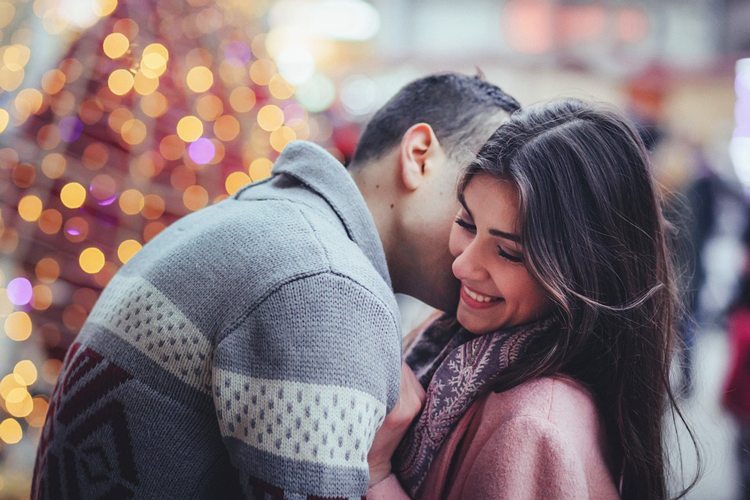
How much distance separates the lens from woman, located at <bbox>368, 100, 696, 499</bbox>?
3.66ft

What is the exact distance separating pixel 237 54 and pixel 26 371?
115 cm

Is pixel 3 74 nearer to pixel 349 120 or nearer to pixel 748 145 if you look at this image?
pixel 349 120

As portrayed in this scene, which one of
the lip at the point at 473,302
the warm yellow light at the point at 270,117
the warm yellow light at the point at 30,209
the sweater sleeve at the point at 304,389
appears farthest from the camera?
the warm yellow light at the point at 270,117

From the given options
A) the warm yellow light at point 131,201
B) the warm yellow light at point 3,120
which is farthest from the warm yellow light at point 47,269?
the warm yellow light at point 3,120

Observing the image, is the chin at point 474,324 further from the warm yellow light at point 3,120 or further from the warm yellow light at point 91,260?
the warm yellow light at point 3,120

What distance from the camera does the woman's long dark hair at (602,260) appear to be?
1.13 m

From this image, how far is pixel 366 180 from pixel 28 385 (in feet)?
4.02

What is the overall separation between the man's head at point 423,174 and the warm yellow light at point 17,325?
101 centimetres

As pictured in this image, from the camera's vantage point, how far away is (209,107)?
69.5 inches

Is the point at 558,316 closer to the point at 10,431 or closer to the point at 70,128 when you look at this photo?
the point at 70,128

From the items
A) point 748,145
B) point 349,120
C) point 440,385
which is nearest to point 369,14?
point 349,120

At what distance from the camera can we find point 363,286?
921 millimetres

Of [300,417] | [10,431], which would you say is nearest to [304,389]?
[300,417]

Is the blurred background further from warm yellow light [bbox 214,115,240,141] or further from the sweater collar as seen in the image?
the sweater collar
